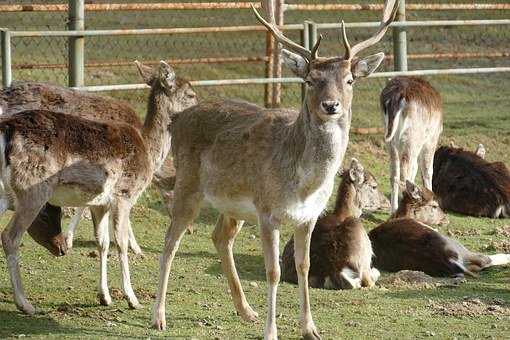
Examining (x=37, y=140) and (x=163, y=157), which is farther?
(x=163, y=157)

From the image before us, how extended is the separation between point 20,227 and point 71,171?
1.70 ft

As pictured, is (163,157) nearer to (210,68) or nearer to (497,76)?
(210,68)

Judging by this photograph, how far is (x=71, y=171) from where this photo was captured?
27.6ft

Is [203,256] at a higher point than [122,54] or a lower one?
lower

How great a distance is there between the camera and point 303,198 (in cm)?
771

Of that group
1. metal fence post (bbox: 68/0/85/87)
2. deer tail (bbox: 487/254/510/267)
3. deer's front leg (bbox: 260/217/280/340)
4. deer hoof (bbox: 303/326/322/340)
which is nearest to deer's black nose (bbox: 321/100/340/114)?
deer's front leg (bbox: 260/217/280/340)

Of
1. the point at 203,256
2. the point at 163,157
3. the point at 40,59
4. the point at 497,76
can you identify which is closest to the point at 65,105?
the point at 163,157

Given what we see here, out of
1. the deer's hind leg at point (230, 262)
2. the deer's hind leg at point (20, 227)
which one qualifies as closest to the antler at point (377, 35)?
the deer's hind leg at point (230, 262)

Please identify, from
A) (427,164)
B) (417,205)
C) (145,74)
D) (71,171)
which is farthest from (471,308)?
(427,164)

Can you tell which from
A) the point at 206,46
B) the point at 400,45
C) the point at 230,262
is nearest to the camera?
the point at 230,262

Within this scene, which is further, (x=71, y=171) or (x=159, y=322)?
(x=71, y=171)

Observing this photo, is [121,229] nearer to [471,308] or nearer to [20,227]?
[20,227]

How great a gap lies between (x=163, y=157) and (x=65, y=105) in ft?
3.24

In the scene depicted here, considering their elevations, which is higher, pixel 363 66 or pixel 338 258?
pixel 363 66
